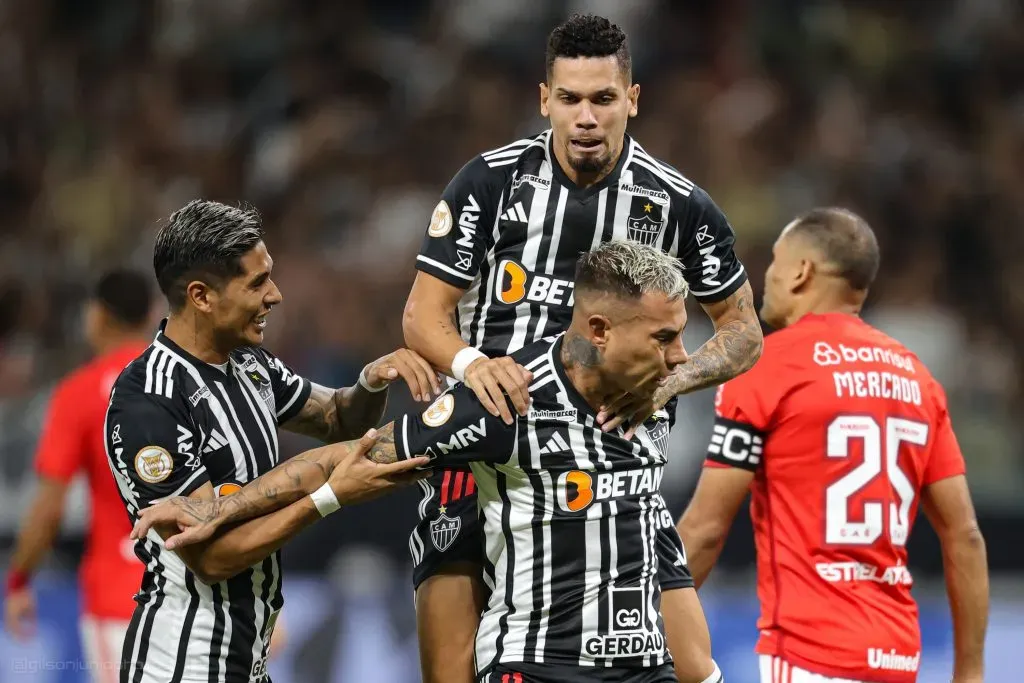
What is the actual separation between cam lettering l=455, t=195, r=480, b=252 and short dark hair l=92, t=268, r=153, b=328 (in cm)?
278

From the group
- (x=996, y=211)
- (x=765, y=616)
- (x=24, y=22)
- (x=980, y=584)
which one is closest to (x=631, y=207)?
(x=765, y=616)

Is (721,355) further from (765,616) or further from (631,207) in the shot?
(765,616)

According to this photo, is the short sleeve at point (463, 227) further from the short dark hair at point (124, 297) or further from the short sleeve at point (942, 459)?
the short dark hair at point (124, 297)

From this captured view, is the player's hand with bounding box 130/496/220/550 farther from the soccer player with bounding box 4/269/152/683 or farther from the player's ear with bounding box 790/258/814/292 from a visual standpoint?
the soccer player with bounding box 4/269/152/683

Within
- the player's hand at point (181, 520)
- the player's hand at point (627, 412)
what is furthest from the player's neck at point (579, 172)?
the player's hand at point (181, 520)

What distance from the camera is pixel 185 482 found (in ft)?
13.3

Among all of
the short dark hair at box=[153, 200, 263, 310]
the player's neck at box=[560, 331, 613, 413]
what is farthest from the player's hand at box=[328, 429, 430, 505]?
the short dark hair at box=[153, 200, 263, 310]

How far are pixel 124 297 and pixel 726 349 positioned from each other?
3.27 m

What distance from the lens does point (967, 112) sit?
445 inches

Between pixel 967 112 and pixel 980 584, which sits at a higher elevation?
pixel 967 112

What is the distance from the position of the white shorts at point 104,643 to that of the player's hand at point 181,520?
2.67 meters

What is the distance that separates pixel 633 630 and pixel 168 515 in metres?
1.37

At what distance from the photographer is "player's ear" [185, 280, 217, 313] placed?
4.20 m

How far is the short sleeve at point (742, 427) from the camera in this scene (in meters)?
4.98
